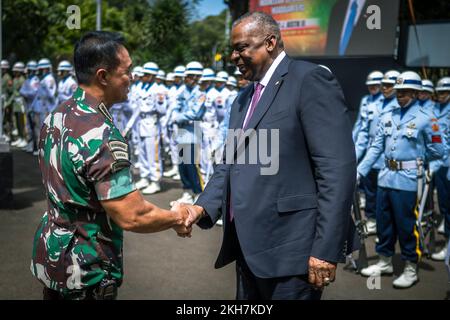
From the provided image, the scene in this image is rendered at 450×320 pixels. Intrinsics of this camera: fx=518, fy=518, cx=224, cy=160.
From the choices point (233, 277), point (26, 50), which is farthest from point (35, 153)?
point (26, 50)

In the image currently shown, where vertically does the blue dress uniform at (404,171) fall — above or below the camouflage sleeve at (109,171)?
below

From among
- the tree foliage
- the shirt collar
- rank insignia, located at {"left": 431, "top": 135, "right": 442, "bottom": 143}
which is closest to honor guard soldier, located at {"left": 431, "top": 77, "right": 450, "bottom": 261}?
rank insignia, located at {"left": 431, "top": 135, "right": 442, "bottom": 143}

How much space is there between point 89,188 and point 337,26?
476 inches

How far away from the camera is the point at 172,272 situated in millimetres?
5352

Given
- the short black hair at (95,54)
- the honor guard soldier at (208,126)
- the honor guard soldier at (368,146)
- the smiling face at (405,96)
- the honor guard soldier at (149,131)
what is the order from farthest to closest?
the honor guard soldier at (149,131) → the honor guard soldier at (208,126) → the honor guard soldier at (368,146) → the smiling face at (405,96) → the short black hair at (95,54)

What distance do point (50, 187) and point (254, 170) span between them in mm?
987

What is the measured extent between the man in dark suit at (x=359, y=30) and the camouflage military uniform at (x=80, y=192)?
424 inches

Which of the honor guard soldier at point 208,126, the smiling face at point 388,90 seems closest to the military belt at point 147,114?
the honor guard soldier at point 208,126

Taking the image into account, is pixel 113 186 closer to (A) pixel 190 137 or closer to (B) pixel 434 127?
(B) pixel 434 127

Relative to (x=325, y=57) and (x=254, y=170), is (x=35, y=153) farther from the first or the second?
(x=254, y=170)

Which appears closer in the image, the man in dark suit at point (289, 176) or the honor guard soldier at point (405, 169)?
the man in dark suit at point (289, 176)

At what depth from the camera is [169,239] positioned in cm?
664

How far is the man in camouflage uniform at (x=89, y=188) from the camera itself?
87.9 inches

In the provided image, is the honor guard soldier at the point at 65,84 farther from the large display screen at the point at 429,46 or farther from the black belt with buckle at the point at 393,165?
the black belt with buckle at the point at 393,165
